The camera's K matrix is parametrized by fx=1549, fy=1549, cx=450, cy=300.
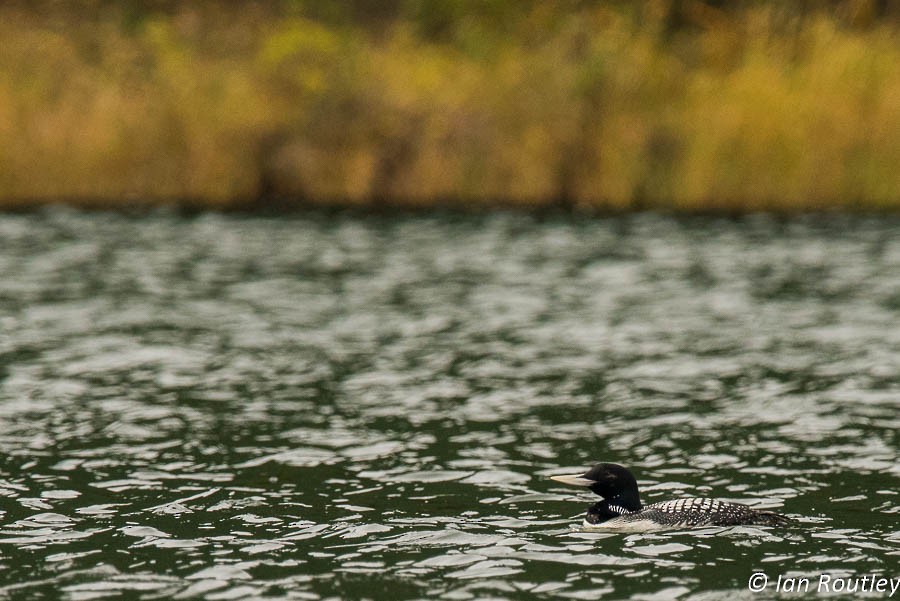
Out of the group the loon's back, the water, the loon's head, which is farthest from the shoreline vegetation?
the loon's back

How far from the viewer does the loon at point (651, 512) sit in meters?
10.3

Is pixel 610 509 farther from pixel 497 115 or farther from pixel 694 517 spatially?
pixel 497 115

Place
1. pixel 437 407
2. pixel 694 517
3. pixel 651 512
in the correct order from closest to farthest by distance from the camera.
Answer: pixel 694 517
pixel 651 512
pixel 437 407

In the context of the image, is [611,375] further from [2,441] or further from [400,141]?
[400,141]

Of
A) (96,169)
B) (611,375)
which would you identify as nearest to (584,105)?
(96,169)

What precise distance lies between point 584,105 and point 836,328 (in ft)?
43.4

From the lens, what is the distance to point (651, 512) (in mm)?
10484

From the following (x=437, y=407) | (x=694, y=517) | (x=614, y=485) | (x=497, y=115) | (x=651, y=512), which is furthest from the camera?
(x=497, y=115)

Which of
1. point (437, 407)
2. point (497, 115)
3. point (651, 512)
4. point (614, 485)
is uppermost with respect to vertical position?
point (497, 115)

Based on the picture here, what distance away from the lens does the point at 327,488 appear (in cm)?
1176

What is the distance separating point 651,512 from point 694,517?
329 millimetres

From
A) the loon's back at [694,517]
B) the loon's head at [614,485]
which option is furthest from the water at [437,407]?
the loon's head at [614,485]

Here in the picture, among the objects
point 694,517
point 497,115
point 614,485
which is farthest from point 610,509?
point 497,115

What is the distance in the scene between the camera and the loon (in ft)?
33.8
